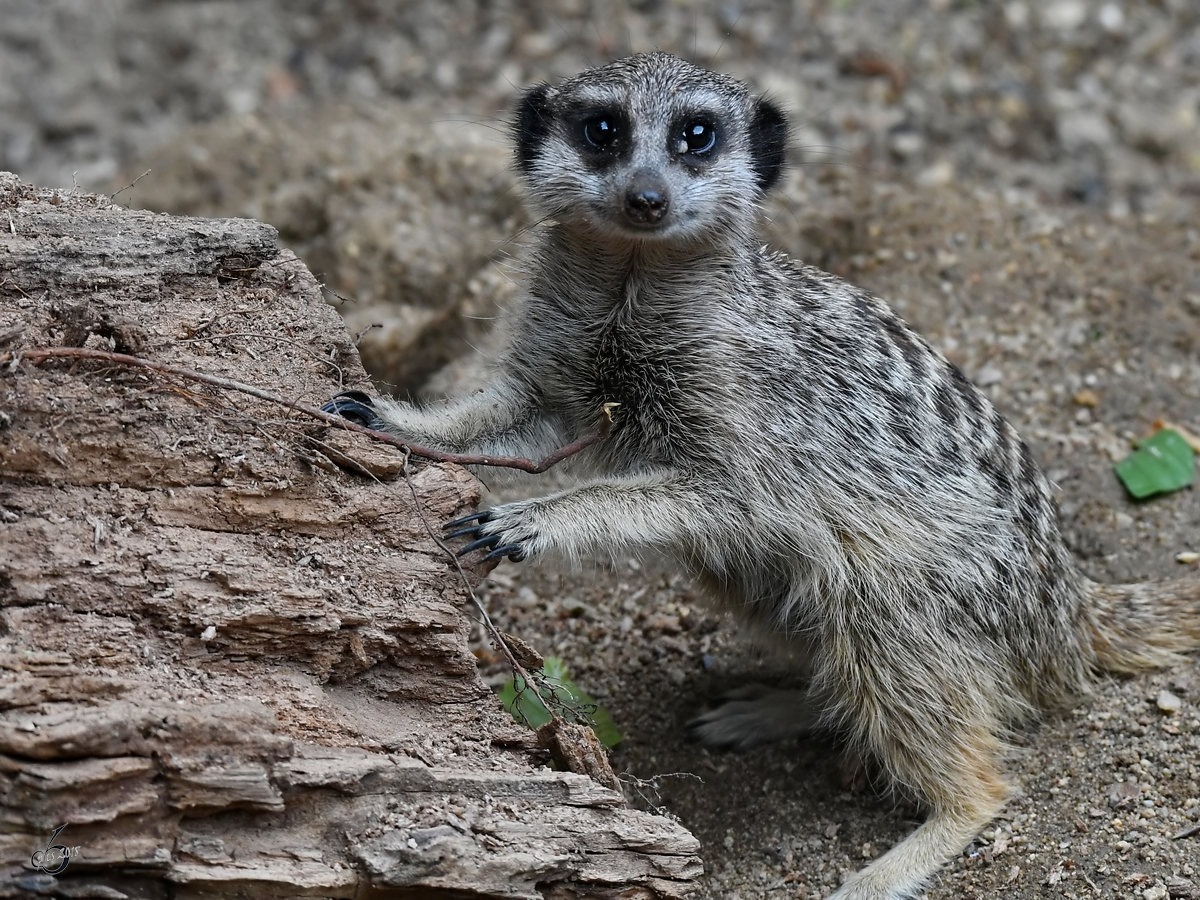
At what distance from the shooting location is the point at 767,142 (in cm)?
432

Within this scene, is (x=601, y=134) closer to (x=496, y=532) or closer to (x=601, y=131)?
(x=601, y=131)

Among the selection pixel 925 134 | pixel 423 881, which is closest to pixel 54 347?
pixel 423 881

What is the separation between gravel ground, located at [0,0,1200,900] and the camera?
13.0 feet

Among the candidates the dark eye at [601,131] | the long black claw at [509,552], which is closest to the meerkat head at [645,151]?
the dark eye at [601,131]

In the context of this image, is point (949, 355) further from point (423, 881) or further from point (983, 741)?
point (423, 881)

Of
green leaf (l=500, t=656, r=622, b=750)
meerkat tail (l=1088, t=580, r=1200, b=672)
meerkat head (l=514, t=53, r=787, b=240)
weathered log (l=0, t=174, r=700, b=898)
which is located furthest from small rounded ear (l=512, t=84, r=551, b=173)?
meerkat tail (l=1088, t=580, r=1200, b=672)

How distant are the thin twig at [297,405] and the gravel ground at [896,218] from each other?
781 mm

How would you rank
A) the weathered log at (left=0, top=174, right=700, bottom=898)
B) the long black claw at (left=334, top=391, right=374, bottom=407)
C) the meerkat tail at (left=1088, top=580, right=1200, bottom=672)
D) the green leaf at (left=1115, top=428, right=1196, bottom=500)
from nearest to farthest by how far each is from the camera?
the weathered log at (left=0, top=174, right=700, bottom=898)
the long black claw at (left=334, top=391, right=374, bottom=407)
the meerkat tail at (left=1088, top=580, right=1200, bottom=672)
the green leaf at (left=1115, top=428, right=1196, bottom=500)

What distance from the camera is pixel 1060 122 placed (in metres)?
7.91

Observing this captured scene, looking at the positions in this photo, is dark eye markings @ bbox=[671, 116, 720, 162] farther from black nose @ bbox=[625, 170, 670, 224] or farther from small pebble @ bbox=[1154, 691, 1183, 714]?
small pebble @ bbox=[1154, 691, 1183, 714]

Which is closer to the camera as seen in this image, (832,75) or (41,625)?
(41,625)

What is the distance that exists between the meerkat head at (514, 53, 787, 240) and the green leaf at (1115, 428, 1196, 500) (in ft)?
6.82

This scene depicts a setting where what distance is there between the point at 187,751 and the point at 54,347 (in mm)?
1060

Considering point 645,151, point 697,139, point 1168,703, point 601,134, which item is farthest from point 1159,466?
point 601,134
